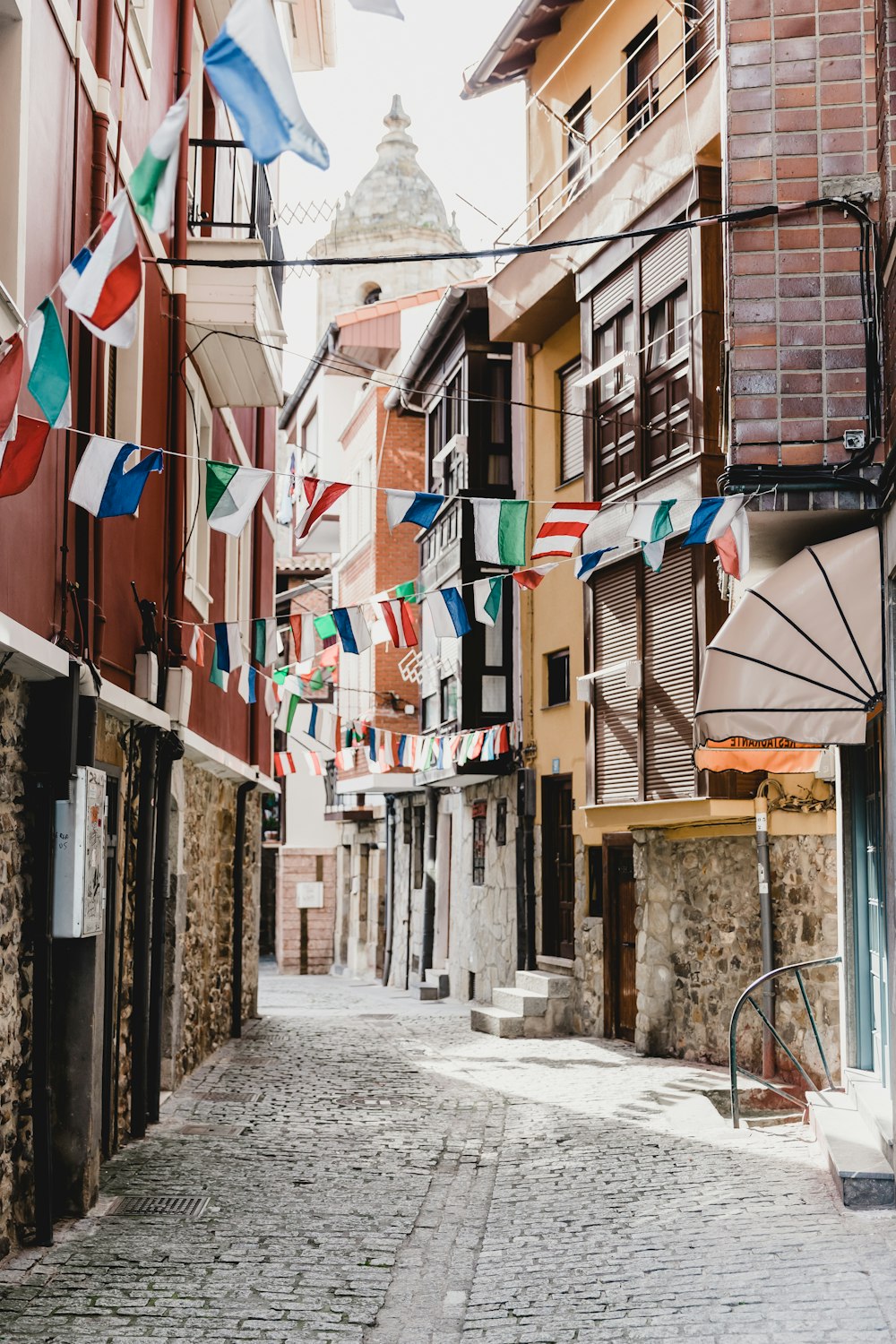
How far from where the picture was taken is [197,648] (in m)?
13.4

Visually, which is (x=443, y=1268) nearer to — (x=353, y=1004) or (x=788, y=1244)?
(x=788, y=1244)

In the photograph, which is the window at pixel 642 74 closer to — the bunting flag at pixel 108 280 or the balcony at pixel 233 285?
the balcony at pixel 233 285

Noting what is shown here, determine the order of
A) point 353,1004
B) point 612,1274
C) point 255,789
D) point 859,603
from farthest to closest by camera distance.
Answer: point 353,1004 → point 255,789 → point 859,603 → point 612,1274

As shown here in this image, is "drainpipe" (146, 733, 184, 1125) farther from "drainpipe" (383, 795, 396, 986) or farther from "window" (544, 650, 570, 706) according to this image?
"drainpipe" (383, 795, 396, 986)

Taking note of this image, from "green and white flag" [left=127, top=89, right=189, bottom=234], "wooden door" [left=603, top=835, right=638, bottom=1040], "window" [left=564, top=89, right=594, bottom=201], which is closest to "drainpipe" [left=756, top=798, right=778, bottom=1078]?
"wooden door" [left=603, top=835, right=638, bottom=1040]

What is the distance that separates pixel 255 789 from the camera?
19266 millimetres

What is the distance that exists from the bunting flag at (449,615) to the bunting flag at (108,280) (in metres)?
6.32

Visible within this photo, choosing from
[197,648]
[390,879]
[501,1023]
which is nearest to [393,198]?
[390,879]

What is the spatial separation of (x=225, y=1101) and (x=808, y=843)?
220 inches

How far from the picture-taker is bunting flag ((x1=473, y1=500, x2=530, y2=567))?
400 inches

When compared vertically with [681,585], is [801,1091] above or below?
below

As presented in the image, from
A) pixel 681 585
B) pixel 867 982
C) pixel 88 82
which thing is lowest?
pixel 867 982

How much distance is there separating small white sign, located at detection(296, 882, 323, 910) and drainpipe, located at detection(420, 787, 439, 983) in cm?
1295

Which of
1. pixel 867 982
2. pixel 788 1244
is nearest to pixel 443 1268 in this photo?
pixel 788 1244
